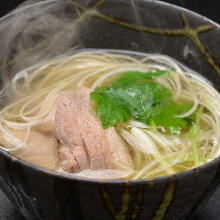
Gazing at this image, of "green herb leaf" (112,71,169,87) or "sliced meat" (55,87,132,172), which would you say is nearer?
"sliced meat" (55,87,132,172)

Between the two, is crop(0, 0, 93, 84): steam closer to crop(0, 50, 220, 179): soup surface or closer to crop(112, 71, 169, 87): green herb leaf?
crop(0, 50, 220, 179): soup surface

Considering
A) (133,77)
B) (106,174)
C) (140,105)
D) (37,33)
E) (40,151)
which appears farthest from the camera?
(37,33)

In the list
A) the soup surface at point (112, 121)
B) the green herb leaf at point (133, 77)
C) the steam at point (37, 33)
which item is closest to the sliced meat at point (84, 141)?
the soup surface at point (112, 121)

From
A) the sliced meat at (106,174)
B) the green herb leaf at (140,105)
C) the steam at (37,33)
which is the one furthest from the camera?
the steam at (37,33)

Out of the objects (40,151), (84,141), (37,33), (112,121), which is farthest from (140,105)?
(37,33)

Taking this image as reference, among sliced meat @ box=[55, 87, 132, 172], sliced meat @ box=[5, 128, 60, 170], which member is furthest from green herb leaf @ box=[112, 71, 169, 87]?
sliced meat @ box=[5, 128, 60, 170]

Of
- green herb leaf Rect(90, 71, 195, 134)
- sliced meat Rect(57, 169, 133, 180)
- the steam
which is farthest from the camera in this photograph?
the steam

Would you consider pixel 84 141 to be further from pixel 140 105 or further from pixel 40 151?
pixel 140 105

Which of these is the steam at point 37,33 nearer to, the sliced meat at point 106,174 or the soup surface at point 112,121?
the soup surface at point 112,121
